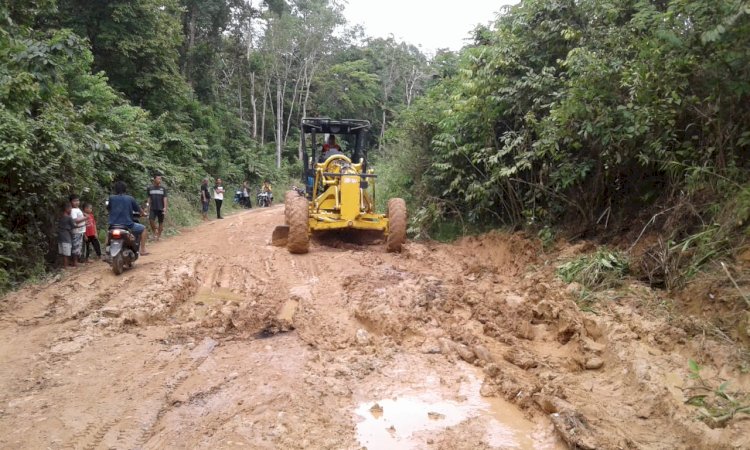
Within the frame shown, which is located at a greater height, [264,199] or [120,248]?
[120,248]

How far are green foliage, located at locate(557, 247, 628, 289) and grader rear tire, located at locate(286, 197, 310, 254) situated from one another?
4.62m

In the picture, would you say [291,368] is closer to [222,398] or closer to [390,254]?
[222,398]

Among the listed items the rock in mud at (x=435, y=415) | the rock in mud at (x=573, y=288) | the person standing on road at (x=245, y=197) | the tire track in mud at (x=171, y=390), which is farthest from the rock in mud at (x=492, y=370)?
the person standing on road at (x=245, y=197)

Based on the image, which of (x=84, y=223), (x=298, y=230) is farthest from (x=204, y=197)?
(x=298, y=230)

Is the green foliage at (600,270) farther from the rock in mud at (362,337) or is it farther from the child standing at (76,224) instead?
the child standing at (76,224)

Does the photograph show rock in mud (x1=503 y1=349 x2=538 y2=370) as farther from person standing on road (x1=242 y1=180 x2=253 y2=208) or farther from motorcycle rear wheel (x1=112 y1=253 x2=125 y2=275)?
person standing on road (x1=242 y1=180 x2=253 y2=208)

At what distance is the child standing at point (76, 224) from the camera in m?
8.59

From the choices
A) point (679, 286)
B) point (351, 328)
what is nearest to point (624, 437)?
point (679, 286)

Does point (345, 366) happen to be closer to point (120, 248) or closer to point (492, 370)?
point (492, 370)

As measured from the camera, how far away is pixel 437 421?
12.1ft

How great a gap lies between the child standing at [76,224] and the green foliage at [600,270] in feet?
24.8

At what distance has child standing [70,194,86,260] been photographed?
8586 millimetres

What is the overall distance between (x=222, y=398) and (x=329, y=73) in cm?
3688

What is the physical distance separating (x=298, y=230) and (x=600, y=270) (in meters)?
5.17
